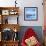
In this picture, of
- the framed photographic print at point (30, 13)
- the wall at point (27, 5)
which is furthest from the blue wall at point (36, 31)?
the framed photographic print at point (30, 13)

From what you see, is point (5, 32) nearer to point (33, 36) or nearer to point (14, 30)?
point (14, 30)

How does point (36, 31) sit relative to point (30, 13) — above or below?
below

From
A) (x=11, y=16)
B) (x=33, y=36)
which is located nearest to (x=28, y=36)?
(x=33, y=36)

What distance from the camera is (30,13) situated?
247 inches

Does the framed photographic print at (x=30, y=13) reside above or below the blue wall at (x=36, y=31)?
above

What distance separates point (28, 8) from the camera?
626 centimetres

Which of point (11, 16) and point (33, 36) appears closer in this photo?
point (33, 36)

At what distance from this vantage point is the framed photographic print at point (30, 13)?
624cm

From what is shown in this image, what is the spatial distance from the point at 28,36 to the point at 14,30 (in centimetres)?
60

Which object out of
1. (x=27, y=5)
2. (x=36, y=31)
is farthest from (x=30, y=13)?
(x=36, y=31)

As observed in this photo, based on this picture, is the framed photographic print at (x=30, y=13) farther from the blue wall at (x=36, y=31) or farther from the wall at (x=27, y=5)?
the blue wall at (x=36, y=31)

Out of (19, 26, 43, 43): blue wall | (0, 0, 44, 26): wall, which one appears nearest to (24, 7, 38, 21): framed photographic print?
(0, 0, 44, 26): wall

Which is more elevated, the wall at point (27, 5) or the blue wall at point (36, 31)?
the wall at point (27, 5)

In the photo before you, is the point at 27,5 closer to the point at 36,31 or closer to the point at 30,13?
the point at 30,13
